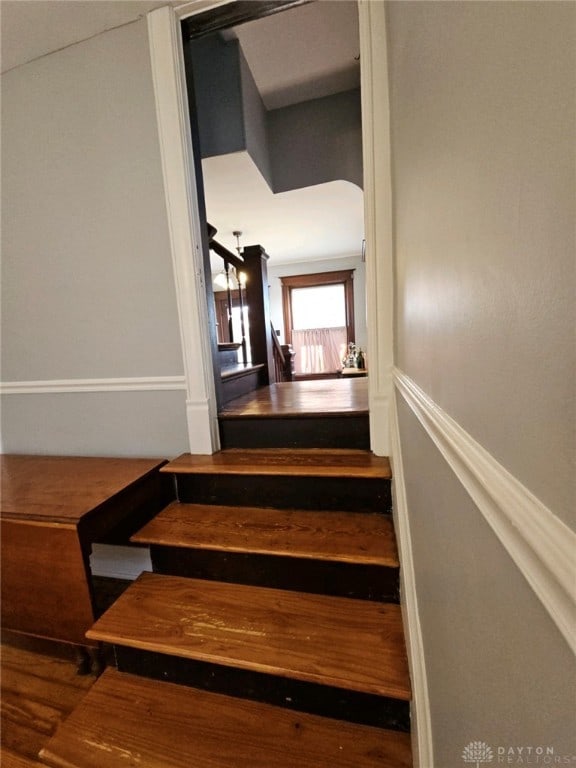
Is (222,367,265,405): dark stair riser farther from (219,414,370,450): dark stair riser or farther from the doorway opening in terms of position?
(219,414,370,450): dark stair riser

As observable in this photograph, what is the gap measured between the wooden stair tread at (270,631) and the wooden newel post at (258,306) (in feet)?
6.40

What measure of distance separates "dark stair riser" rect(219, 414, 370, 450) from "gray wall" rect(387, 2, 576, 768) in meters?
0.99

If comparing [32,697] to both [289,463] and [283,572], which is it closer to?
[283,572]

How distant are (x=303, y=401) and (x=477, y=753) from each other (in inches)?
64.2

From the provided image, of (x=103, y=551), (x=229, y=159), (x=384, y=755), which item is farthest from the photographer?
(x=229, y=159)

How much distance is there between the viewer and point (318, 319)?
6754 mm

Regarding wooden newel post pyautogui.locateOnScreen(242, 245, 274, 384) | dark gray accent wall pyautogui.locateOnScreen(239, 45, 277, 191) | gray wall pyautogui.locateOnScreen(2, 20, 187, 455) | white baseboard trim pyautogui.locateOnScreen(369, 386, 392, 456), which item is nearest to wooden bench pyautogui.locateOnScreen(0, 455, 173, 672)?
gray wall pyautogui.locateOnScreen(2, 20, 187, 455)

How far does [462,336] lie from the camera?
0.41 m

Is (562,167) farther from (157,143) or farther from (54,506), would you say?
(157,143)

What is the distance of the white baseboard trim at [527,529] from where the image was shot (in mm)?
201

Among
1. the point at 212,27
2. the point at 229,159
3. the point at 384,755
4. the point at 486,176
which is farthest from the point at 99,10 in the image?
the point at 384,755

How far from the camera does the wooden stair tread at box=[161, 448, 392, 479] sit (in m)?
1.36

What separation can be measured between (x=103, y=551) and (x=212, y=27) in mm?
2802

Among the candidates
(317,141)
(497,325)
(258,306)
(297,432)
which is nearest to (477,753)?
(497,325)
